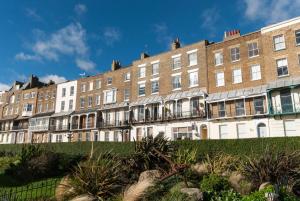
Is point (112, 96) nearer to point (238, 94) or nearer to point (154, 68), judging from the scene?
point (154, 68)

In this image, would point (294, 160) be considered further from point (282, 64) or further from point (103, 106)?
point (103, 106)

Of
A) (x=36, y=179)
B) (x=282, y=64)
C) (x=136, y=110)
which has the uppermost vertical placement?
(x=282, y=64)

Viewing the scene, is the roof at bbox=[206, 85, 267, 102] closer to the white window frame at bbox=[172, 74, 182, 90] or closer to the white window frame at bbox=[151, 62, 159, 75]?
the white window frame at bbox=[172, 74, 182, 90]

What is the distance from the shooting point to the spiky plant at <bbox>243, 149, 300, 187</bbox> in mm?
11828

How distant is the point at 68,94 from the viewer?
176ft

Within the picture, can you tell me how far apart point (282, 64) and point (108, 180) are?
26.8m

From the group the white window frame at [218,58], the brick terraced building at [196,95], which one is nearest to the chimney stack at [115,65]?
the brick terraced building at [196,95]

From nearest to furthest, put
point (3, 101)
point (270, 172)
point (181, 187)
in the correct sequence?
point (181, 187) → point (270, 172) → point (3, 101)

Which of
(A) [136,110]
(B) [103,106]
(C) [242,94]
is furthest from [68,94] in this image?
(C) [242,94]

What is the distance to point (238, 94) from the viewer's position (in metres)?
31.2

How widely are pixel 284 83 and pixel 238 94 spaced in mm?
5116

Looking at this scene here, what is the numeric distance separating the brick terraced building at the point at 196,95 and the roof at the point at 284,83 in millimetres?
107

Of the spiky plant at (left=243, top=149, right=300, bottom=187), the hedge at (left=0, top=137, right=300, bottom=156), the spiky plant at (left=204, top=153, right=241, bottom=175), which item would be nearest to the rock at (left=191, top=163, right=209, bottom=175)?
the spiky plant at (left=204, top=153, right=241, bottom=175)

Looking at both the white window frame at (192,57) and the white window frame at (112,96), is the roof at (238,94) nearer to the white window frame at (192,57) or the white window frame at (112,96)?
the white window frame at (192,57)
